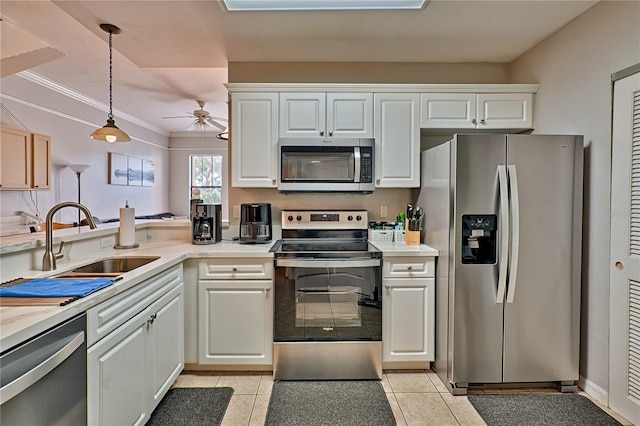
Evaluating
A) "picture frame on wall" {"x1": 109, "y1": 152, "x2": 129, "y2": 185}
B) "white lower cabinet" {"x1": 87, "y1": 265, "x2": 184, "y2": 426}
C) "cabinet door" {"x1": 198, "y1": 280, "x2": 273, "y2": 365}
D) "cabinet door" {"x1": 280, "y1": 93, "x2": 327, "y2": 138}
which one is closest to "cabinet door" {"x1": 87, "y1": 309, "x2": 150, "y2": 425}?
"white lower cabinet" {"x1": 87, "y1": 265, "x2": 184, "y2": 426}

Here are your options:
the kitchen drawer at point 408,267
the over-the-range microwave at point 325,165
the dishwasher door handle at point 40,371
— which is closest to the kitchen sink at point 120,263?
the dishwasher door handle at point 40,371

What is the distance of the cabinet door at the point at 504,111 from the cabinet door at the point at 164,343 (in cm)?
266

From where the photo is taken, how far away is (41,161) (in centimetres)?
425

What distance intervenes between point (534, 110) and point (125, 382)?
3.30 meters

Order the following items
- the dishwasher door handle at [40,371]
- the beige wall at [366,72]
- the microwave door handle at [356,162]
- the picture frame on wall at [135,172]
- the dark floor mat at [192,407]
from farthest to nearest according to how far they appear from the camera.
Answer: the picture frame on wall at [135,172]
the beige wall at [366,72]
the microwave door handle at [356,162]
the dark floor mat at [192,407]
the dishwasher door handle at [40,371]

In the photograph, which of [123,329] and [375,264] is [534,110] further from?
[123,329]

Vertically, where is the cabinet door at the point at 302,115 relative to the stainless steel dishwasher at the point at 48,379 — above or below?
above

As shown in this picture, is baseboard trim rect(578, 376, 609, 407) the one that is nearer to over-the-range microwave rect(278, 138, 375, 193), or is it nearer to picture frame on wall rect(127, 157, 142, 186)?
over-the-range microwave rect(278, 138, 375, 193)

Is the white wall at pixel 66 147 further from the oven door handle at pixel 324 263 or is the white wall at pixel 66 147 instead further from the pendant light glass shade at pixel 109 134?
the oven door handle at pixel 324 263

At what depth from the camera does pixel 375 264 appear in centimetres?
240

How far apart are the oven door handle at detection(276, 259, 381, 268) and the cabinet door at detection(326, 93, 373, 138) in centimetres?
104

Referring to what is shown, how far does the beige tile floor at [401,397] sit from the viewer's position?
1989 mm

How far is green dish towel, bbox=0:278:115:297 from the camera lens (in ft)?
4.41

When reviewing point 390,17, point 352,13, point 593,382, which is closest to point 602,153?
point 593,382
